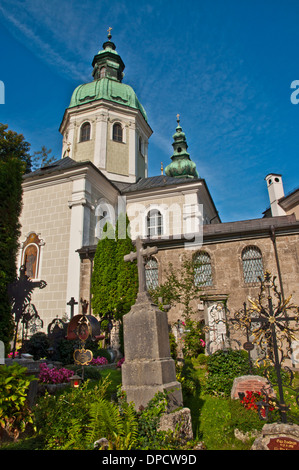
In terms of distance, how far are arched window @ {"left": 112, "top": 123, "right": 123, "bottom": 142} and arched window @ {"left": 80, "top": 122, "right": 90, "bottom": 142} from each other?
2034 millimetres

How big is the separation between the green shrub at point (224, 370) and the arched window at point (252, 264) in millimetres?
7093

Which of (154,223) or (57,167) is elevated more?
(57,167)

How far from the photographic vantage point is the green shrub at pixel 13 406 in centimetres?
501

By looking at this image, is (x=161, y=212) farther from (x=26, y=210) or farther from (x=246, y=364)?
(x=246, y=364)

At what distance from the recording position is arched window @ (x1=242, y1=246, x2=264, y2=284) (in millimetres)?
Result: 15109

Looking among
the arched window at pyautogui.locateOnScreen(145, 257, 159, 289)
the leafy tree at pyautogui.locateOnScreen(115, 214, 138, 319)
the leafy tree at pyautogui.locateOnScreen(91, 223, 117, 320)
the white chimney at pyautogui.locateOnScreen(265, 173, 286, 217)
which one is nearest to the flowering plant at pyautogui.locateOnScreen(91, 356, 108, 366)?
the leafy tree at pyautogui.locateOnScreen(115, 214, 138, 319)

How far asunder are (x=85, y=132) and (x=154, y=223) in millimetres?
9501

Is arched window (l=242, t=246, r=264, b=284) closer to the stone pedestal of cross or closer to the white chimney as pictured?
the stone pedestal of cross

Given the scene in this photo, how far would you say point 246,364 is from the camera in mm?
8156

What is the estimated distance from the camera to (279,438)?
4.24 metres

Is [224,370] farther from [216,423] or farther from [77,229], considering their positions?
[77,229]

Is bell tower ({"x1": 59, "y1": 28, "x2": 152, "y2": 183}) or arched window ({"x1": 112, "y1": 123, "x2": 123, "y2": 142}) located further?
arched window ({"x1": 112, "y1": 123, "x2": 123, "y2": 142})

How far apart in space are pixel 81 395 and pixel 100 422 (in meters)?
1.29

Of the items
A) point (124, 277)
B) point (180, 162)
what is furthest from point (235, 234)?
point (180, 162)
